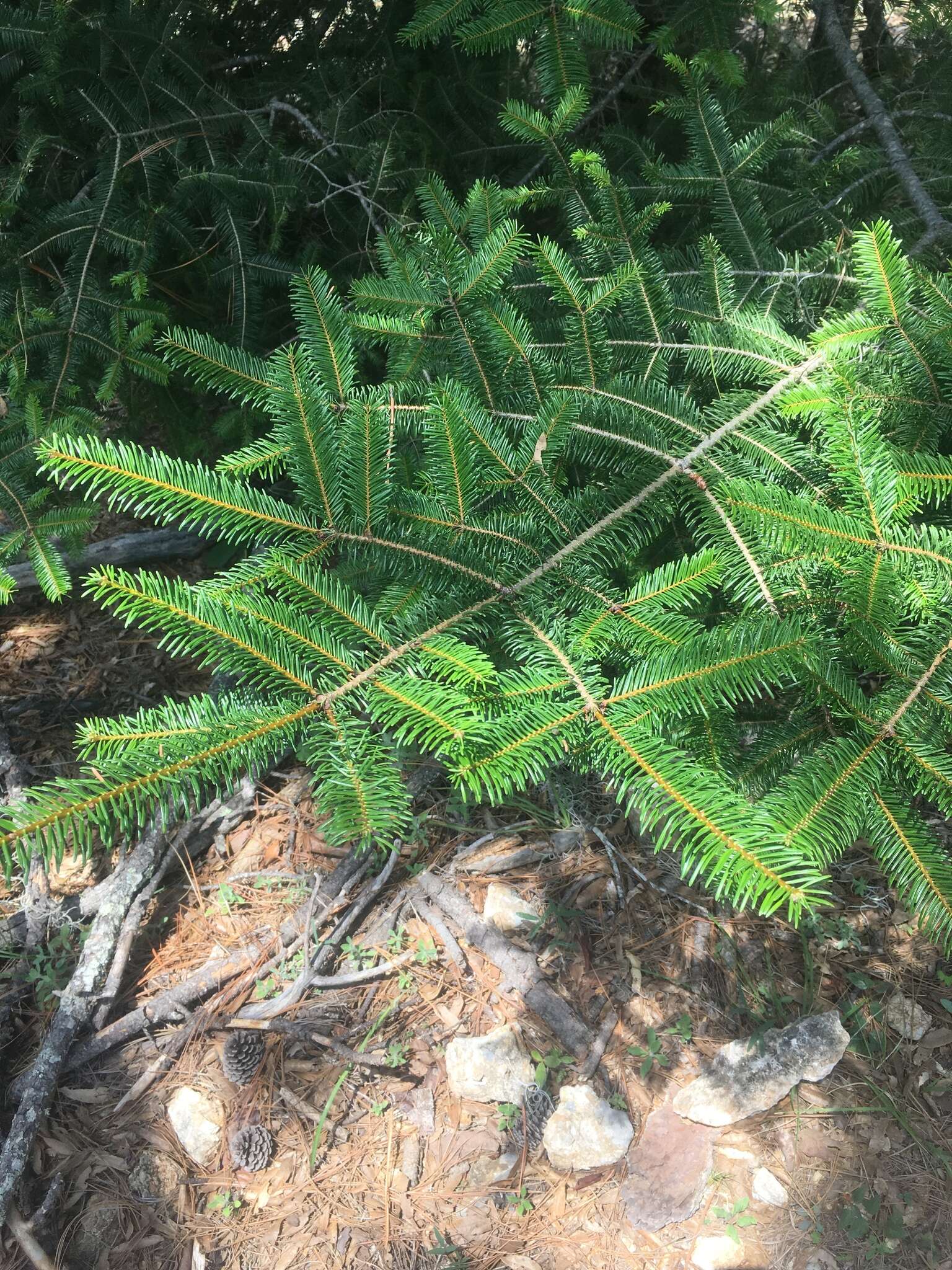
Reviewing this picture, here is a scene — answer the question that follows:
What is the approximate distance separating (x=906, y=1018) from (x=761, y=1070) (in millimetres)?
488

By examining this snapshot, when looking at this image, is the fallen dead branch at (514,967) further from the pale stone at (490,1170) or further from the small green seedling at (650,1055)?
the pale stone at (490,1170)

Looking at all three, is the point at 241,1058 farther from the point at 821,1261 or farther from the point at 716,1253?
the point at 821,1261

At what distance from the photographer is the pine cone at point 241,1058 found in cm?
203

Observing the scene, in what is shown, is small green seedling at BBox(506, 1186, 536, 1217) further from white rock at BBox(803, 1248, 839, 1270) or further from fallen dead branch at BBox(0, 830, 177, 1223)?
Result: fallen dead branch at BBox(0, 830, 177, 1223)

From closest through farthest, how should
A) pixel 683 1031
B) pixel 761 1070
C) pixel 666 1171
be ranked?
pixel 666 1171, pixel 761 1070, pixel 683 1031

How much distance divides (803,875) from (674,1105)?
145cm

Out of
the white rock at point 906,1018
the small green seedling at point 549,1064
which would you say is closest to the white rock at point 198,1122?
the small green seedling at point 549,1064

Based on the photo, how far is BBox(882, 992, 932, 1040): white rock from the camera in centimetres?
213

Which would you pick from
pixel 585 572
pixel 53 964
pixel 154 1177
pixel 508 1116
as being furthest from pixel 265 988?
pixel 585 572

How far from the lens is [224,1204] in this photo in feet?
6.19

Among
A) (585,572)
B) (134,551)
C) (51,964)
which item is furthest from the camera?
(134,551)

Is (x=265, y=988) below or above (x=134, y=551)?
below

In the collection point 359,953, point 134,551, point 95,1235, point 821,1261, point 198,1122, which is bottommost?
point 95,1235

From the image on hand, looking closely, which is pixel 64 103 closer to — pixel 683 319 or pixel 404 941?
pixel 683 319
